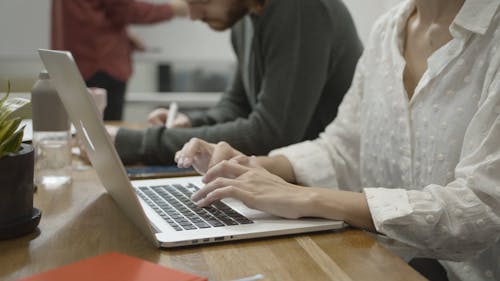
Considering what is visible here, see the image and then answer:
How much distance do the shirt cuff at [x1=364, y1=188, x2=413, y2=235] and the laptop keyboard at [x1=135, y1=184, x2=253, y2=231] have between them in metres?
0.18

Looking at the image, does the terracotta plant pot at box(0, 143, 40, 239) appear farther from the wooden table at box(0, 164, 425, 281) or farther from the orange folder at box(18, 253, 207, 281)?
the orange folder at box(18, 253, 207, 281)

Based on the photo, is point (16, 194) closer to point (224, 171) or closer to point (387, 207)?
point (224, 171)

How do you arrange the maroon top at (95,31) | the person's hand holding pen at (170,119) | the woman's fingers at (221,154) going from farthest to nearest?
1. the maroon top at (95,31)
2. the person's hand holding pen at (170,119)
3. the woman's fingers at (221,154)

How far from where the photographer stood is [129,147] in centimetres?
128

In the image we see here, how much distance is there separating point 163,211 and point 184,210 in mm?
31

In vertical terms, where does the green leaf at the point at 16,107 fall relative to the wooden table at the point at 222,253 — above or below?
above

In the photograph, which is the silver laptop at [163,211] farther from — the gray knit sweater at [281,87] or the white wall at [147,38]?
the white wall at [147,38]

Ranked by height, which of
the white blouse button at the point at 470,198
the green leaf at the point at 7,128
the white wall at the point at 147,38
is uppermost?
the green leaf at the point at 7,128

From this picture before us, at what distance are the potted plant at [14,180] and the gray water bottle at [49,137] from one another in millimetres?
252

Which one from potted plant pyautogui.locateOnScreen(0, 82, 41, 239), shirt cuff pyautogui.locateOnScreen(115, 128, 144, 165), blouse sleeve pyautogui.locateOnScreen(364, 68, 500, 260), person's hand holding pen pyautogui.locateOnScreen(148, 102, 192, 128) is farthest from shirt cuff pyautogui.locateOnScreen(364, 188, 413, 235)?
person's hand holding pen pyautogui.locateOnScreen(148, 102, 192, 128)

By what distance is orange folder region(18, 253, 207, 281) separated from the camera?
578 mm

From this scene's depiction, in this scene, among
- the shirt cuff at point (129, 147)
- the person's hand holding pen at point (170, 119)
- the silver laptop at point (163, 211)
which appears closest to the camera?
the silver laptop at point (163, 211)

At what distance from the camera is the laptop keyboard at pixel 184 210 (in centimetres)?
76

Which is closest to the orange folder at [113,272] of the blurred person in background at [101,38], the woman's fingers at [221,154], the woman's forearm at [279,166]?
the woman's fingers at [221,154]
